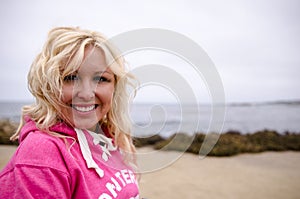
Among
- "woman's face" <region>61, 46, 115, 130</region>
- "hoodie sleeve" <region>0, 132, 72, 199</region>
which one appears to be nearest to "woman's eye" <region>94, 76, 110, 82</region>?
"woman's face" <region>61, 46, 115, 130</region>

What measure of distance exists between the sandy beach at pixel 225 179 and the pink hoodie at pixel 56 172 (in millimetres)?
2657

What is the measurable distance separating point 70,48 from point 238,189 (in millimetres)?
3850

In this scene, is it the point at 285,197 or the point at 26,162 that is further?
the point at 285,197

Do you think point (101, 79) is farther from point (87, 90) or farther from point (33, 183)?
point (33, 183)

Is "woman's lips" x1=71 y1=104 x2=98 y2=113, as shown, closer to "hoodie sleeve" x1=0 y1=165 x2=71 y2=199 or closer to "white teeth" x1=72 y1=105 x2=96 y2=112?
"white teeth" x1=72 y1=105 x2=96 y2=112

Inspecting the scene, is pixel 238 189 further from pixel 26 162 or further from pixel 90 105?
pixel 26 162

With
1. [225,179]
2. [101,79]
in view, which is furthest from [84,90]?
[225,179]

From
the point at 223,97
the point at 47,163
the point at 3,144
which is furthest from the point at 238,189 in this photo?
the point at 3,144

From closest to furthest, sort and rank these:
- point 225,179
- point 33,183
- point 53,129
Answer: point 33,183
point 53,129
point 225,179

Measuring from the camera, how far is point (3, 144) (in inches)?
264

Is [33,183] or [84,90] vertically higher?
[84,90]

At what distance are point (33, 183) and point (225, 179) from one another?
4.19 m

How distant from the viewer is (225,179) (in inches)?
174

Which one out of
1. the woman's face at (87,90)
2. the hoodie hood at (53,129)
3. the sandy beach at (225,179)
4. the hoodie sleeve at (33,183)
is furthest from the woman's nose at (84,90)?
the sandy beach at (225,179)
